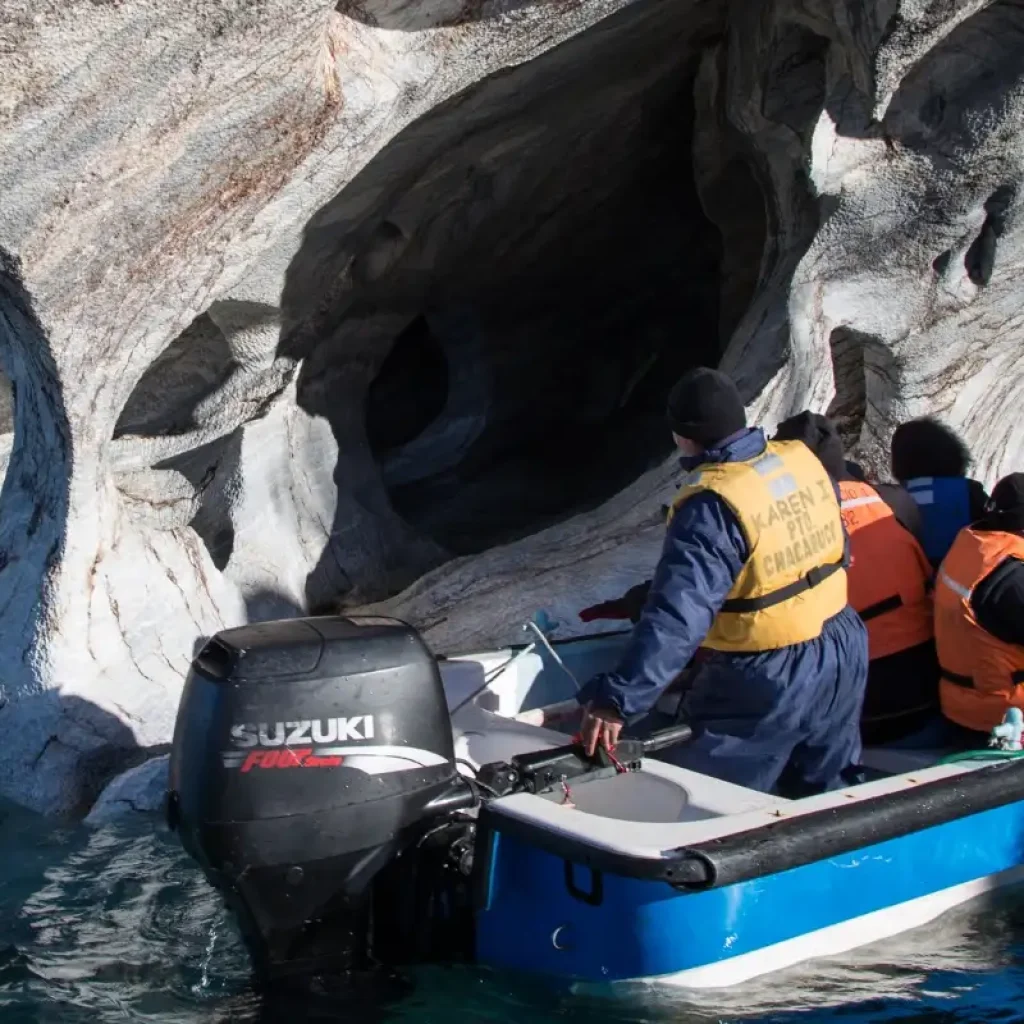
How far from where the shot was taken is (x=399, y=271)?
645 cm

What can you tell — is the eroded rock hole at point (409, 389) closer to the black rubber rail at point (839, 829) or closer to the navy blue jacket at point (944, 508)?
the navy blue jacket at point (944, 508)

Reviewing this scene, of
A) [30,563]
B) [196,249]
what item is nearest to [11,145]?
[196,249]

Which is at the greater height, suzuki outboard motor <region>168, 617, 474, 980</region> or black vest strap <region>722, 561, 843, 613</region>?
black vest strap <region>722, 561, 843, 613</region>

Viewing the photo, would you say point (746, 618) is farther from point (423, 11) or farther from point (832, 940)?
point (423, 11)

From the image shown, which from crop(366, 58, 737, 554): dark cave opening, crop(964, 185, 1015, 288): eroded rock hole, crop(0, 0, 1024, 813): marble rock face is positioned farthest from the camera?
crop(366, 58, 737, 554): dark cave opening

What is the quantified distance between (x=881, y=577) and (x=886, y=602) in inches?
3.0

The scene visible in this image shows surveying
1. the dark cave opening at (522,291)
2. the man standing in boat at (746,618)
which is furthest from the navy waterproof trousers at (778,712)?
the dark cave opening at (522,291)

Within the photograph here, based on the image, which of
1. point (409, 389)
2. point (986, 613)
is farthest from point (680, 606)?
point (409, 389)

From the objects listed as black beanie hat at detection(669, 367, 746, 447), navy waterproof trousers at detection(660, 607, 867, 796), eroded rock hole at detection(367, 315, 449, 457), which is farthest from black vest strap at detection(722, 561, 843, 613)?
eroded rock hole at detection(367, 315, 449, 457)

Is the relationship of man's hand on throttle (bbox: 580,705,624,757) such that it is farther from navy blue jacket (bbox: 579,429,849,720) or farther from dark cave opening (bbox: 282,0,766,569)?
dark cave opening (bbox: 282,0,766,569)

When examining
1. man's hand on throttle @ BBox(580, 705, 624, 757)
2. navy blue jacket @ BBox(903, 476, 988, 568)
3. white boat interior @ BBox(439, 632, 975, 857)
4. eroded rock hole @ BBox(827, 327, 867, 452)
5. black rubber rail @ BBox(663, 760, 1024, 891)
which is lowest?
black rubber rail @ BBox(663, 760, 1024, 891)

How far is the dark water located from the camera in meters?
2.87

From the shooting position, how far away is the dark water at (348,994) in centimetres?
287

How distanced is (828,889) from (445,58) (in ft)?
9.83
